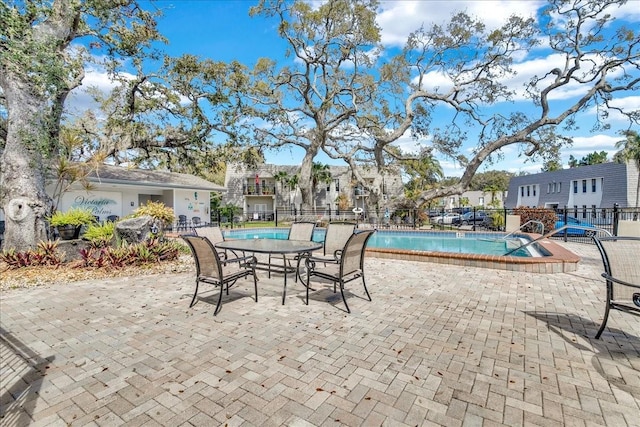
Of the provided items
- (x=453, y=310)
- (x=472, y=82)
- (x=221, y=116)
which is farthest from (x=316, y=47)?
(x=453, y=310)

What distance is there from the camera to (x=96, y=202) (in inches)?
614

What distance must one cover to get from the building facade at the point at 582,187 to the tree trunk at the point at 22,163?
96.4 ft

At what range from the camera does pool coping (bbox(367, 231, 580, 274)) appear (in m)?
6.04

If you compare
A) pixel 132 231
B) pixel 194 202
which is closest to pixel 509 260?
pixel 132 231

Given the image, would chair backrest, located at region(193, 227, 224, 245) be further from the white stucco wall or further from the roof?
the white stucco wall

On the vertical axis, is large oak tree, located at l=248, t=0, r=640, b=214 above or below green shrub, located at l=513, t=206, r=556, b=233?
above

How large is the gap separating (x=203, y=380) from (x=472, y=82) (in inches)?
778

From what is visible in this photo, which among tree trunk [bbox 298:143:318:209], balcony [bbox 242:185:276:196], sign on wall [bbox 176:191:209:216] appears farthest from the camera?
balcony [bbox 242:185:276:196]

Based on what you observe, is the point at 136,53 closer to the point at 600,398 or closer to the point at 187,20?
the point at 187,20

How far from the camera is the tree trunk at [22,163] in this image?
7133 mm

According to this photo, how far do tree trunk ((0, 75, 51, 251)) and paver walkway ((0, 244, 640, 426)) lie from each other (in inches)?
142

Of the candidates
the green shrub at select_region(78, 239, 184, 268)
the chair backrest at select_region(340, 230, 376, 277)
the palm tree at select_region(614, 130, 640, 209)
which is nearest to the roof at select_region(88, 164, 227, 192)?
the green shrub at select_region(78, 239, 184, 268)

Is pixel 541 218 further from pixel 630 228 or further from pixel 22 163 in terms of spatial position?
pixel 22 163

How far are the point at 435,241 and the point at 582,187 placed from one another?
23.0m
